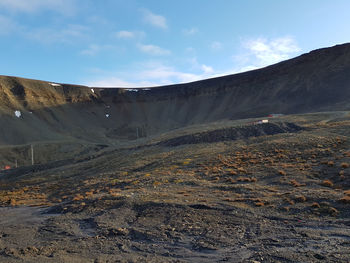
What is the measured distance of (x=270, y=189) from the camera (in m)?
12.0

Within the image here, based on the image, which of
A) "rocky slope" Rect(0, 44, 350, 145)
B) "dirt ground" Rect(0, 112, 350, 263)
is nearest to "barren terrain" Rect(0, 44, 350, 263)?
"dirt ground" Rect(0, 112, 350, 263)

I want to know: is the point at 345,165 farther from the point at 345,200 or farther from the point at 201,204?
the point at 201,204

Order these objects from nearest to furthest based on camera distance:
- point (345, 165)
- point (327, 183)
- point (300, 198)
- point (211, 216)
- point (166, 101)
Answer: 1. point (211, 216)
2. point (300, 198)
3. point (327, 183)
4. point (345, 165)
5. point (166, 101)

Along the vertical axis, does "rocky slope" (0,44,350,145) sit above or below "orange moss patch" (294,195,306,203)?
above

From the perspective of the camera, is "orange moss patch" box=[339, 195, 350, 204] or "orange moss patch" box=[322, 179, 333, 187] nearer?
"orange moss patch" box=[339, 195, 350, 204]

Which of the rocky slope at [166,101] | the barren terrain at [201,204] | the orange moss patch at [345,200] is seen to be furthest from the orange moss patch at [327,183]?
the rocky slope at [166,101]

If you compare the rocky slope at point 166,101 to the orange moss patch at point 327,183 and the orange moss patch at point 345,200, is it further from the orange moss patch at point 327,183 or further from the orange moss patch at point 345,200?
the orange moss patch at point 345,200

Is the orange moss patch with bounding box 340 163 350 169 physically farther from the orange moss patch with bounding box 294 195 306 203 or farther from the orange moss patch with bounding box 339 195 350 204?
the orange moss patch with bounding box 294 195 306 203

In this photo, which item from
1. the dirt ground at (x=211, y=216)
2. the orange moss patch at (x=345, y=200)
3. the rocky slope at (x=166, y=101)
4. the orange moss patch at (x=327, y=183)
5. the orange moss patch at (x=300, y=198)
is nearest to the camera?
the dirt ground at (x=211, y=216)

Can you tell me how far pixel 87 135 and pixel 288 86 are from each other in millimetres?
47086

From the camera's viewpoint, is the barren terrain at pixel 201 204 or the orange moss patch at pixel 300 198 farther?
the orange moss patch at pixel 300 198

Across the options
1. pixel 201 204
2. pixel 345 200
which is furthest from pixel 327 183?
pixel 201 204

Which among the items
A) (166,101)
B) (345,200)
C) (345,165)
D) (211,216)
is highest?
(166,101)

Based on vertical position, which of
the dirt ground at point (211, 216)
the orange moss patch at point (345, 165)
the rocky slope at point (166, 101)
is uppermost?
the rocky slope at point (166, 101)
